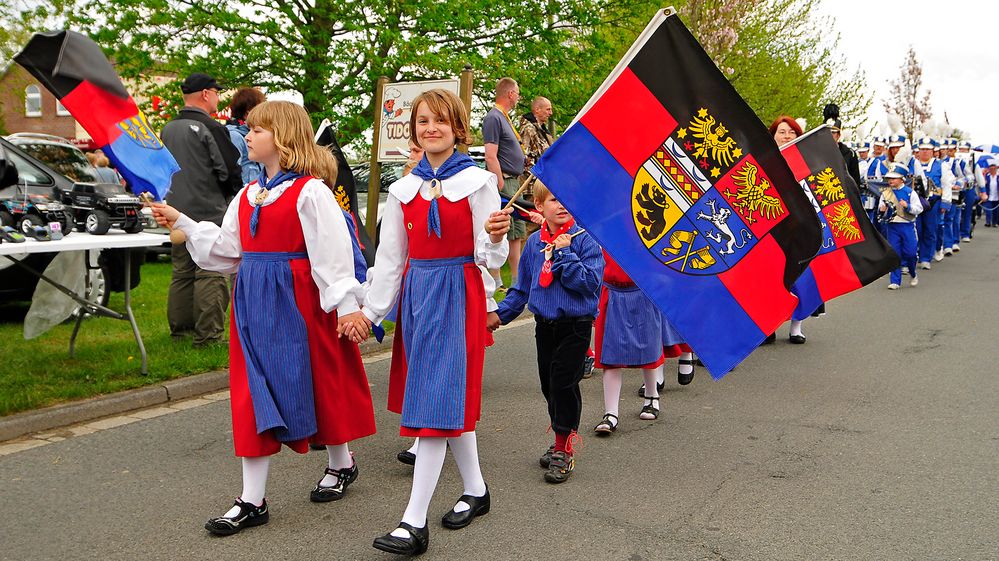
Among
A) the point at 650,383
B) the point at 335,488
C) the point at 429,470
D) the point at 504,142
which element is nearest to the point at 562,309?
the point at 429,470

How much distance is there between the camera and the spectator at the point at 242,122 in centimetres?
759

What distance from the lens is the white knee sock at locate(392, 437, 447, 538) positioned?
12.7 feet

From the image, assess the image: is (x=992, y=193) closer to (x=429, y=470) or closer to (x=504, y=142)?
(x=504, y=142)

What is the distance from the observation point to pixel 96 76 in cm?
477

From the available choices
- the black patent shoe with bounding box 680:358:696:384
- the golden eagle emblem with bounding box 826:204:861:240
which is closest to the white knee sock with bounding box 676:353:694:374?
the black patent shoe with bounding box 680:358:696:384

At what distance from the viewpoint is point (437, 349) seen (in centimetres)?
399

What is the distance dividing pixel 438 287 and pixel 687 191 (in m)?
1.30

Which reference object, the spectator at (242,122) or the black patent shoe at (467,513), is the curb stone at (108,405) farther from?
the black patent shoe at (467,513)

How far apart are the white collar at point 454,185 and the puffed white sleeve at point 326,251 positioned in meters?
0.31

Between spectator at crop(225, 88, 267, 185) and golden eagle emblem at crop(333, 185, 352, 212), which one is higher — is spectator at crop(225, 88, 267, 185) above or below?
above

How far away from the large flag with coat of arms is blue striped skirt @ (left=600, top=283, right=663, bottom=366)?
1324 millimetres

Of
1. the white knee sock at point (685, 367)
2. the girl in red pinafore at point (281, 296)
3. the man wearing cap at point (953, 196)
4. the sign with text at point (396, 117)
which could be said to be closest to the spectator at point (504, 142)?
the sign with text at point (396, 117)

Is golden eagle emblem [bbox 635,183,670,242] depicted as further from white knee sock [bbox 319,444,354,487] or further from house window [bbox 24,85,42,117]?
house window [bbox 24,85,42,117]

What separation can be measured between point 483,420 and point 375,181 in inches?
176
